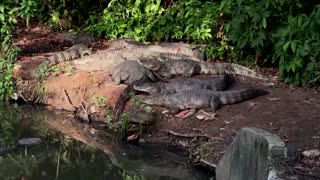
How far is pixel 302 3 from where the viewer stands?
324 inches

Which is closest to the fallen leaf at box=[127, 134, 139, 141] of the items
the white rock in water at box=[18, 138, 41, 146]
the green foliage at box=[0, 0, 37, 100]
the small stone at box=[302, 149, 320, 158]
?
the white rock in water at box=[18, 138, 41, 146]

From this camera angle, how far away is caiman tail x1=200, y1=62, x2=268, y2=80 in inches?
348

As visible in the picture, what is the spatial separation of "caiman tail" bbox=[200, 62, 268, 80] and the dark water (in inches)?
86.2

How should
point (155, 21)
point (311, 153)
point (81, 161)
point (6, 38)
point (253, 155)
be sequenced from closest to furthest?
1. point (253, 155)
2. point (311, 153)
3. point (81, 161)
4. point (6, 38)
5. point (155, 21)

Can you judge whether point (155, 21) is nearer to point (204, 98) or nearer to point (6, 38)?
point (6, 38)

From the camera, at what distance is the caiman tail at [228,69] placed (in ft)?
29.0

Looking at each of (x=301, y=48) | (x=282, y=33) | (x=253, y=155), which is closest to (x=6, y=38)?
(x=282, y=33)

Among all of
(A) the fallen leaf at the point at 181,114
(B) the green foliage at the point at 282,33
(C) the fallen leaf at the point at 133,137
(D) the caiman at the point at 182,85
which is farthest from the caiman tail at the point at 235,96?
(C) the fallen leaf at the point at 133,137

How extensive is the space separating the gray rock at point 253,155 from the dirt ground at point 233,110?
4.03 ft

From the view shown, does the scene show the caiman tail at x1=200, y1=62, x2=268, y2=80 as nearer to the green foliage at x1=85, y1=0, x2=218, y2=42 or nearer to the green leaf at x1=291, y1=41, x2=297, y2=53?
the green foliage at x1=85, y1=0, x2=218, y2=42

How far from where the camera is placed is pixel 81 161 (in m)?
7.43

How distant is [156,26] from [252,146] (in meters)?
6.34

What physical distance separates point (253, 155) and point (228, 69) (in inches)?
165

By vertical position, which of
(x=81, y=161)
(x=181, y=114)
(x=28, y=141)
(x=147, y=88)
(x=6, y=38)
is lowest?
(x=81, y=161)
